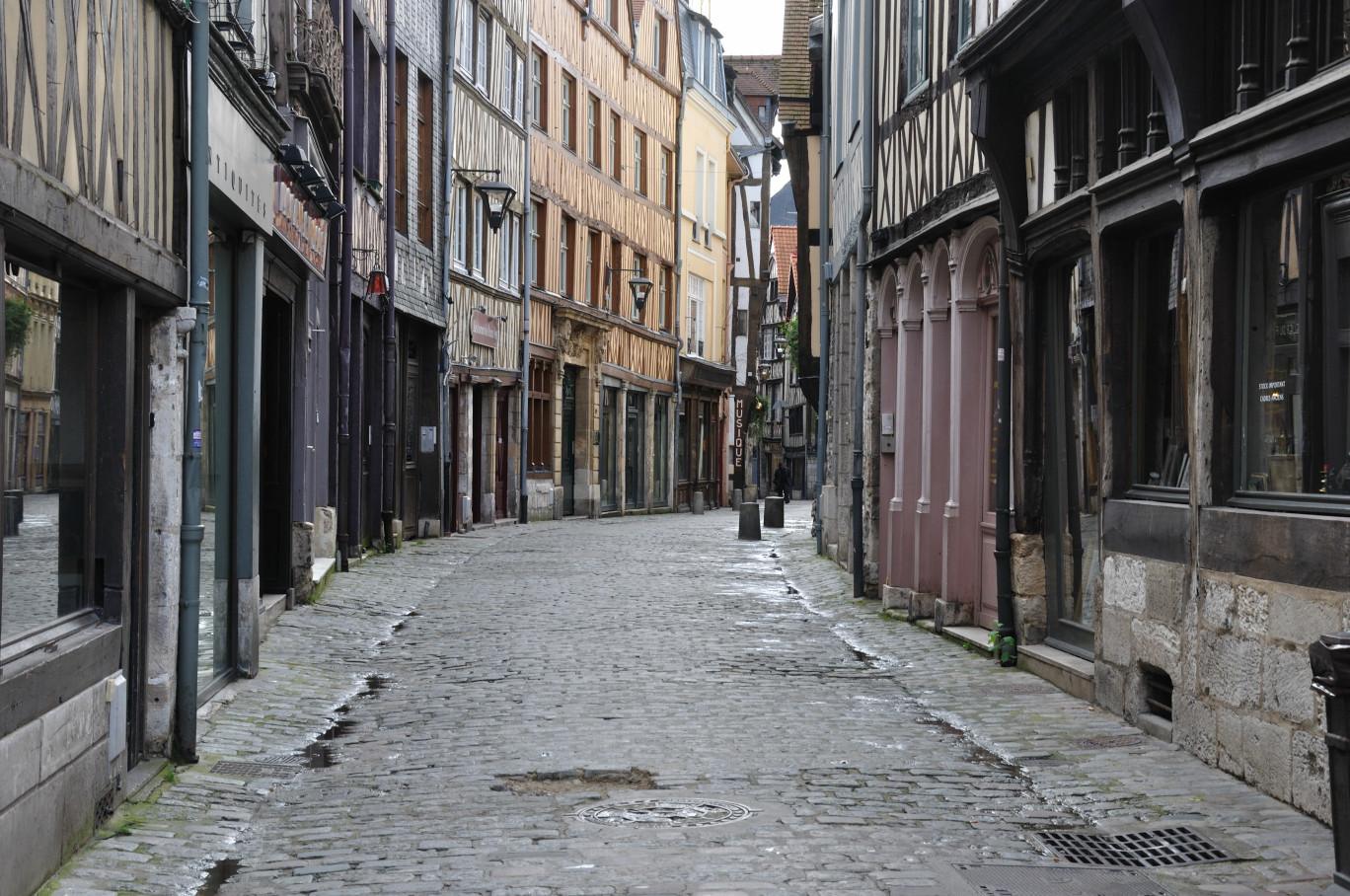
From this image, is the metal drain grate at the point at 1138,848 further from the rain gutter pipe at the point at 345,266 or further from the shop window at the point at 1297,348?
the rain gutter pipe at the point at 345,266

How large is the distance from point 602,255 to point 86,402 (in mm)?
26835

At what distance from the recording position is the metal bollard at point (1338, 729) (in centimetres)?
427

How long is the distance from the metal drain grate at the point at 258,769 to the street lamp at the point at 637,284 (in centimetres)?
2505

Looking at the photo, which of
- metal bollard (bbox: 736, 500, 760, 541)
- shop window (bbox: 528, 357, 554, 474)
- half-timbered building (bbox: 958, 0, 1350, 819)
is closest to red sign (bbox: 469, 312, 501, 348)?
shop window (bbox: 528, 357, 554, 474)

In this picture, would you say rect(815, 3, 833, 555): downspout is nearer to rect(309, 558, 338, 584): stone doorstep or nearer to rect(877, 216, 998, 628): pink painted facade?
rect(877, 216, 998, 628): pink painted facade

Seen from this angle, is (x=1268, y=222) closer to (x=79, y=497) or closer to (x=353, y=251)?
(x=79, y=497)

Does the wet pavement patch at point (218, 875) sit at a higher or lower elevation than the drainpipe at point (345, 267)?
lower

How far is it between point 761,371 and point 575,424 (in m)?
40.6

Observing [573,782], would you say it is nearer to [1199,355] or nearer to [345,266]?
[1199,355]

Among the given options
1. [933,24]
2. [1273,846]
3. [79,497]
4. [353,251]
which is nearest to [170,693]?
[79,497]

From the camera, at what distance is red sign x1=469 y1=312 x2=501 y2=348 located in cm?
2402

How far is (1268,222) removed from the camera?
679cm

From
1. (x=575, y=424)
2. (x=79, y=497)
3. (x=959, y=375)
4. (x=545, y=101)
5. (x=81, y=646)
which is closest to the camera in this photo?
(x=81, y=646)

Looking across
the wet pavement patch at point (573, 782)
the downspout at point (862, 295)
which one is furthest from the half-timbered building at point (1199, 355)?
the downspout at point (862, 295)
